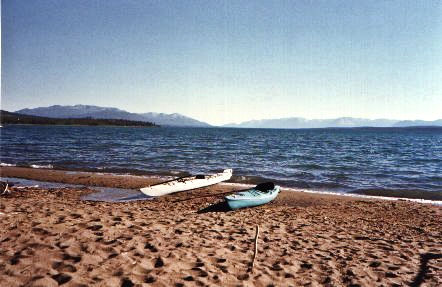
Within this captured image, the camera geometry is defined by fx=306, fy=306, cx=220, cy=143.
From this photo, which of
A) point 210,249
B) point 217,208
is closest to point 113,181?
point 217,208

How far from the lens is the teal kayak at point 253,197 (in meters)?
12.8

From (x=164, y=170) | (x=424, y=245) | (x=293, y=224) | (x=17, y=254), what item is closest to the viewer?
(x=17, y=254)

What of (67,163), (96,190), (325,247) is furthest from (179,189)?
(67,163)

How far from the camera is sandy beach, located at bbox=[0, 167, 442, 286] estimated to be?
18.9 ft

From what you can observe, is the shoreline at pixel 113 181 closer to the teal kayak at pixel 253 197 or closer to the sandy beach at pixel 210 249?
the teal kayak at pixel 253 197

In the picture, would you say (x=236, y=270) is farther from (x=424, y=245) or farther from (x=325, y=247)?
(x=424, y=245)

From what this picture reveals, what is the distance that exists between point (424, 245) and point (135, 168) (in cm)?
2282

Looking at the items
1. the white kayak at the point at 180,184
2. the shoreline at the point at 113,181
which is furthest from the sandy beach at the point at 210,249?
the shoreline at the point at 113,181

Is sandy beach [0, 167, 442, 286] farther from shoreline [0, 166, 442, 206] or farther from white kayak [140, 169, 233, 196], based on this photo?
shoreline [0, 166, 442, 206]

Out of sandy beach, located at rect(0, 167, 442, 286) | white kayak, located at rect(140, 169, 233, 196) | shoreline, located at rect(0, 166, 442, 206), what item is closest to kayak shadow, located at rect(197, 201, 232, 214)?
sandy beach, located at rect(0, 167, 442, 286)

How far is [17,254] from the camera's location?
603 centimetres

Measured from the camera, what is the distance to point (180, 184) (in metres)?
16.8

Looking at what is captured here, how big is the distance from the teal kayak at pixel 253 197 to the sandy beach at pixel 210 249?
585 mm

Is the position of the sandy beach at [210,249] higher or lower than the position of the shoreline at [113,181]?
higher
